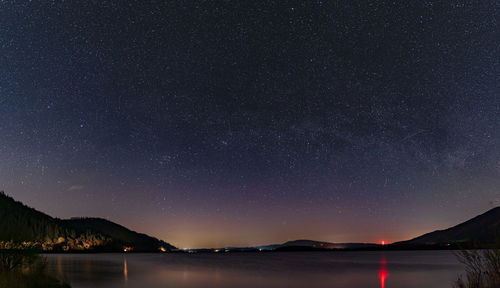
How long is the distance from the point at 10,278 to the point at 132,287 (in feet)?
74.2

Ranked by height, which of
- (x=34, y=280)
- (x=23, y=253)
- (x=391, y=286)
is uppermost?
(x=23, y=253)

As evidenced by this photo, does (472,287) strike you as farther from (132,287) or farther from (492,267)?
(132,287)

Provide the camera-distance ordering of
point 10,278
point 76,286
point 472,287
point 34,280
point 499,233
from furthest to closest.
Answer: point 76,286 → point 34,280 → point 10,278 → point 472,287 → point 499,233

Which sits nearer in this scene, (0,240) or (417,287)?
(0,240)

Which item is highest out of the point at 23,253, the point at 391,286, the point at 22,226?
the point at 22,226

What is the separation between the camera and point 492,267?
1523cm

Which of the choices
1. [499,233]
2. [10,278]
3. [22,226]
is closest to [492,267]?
[499,233]

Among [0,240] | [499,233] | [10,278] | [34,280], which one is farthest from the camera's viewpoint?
[34,280]

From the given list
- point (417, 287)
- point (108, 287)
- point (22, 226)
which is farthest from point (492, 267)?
point (108, 287)

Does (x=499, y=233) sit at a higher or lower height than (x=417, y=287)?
higher

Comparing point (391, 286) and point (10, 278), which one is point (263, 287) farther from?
point (10, 278)

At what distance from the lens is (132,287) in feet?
140

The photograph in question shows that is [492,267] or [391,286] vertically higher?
[492,267]

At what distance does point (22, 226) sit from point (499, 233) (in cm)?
2510
